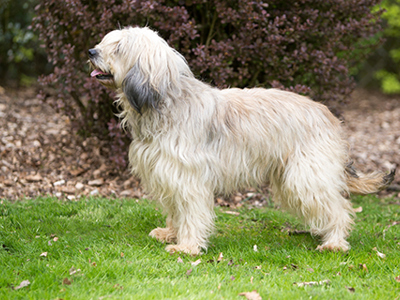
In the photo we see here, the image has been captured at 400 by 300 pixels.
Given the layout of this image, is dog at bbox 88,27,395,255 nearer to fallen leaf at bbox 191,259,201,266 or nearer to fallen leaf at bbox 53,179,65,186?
fallen leaf at bbox 191,259,201,266

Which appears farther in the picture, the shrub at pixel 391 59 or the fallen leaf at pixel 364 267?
the shrub at pixel 391 59

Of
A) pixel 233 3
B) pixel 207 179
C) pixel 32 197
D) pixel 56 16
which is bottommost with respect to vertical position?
pixel 32 197

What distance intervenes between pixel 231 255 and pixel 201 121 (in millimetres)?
1198

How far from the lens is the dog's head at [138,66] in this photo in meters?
3.72

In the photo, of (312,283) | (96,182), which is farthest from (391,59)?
(312,283)

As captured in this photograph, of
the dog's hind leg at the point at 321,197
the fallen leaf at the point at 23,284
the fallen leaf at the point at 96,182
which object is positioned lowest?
the fallen leaf at the point at 96,182

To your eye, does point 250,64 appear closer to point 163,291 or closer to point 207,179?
point 207,179

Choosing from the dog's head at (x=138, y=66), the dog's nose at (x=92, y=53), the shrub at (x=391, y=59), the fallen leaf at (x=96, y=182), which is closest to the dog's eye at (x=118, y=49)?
the dog's head at (x=138, y=66)

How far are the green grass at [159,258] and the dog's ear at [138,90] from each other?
1.28 meters

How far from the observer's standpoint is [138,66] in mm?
3717

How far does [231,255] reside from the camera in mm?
4074

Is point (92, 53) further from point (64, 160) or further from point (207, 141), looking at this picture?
point (64, 160)

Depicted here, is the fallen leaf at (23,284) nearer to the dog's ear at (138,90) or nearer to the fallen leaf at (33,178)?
the dog's ear at (138,90)

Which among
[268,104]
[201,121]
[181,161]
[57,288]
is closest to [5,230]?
[57,288]
